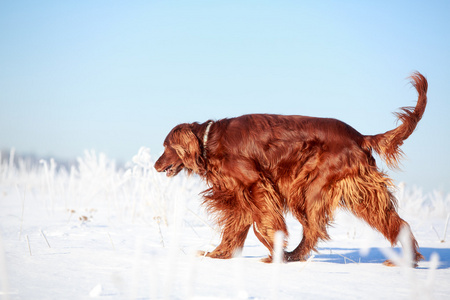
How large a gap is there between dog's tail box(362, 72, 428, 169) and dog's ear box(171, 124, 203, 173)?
4.72 feet

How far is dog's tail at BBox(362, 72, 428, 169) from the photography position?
10.6ft

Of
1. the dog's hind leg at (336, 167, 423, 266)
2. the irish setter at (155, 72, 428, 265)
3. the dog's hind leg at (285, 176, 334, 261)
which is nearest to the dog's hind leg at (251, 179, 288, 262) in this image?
the irish setter at (155, 72, 428, 265)

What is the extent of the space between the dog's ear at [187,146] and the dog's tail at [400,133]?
144cm

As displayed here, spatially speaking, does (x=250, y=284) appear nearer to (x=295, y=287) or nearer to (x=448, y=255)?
(x=295, y=287)

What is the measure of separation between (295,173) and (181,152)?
106cm

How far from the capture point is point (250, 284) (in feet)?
7.08

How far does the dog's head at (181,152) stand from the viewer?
3.52m

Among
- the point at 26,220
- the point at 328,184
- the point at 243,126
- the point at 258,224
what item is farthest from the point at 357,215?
the point at 26,220

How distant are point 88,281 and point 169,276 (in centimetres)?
94

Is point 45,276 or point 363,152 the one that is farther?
point 363,152

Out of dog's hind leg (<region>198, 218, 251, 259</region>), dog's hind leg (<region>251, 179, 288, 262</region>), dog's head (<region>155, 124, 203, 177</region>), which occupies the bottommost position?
dog's hind leg (<region>198, 218, 251, 259</region>)

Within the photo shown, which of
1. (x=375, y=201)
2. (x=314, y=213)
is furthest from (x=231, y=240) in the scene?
(x=375, y=201)

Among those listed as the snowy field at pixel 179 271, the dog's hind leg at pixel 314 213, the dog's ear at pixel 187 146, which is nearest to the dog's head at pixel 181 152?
the dog's ear at pixel 187 146

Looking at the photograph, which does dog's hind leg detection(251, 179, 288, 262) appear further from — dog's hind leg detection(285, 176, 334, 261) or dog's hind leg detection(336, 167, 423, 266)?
dog's hind leg detection(336, 167, 423, 266)
